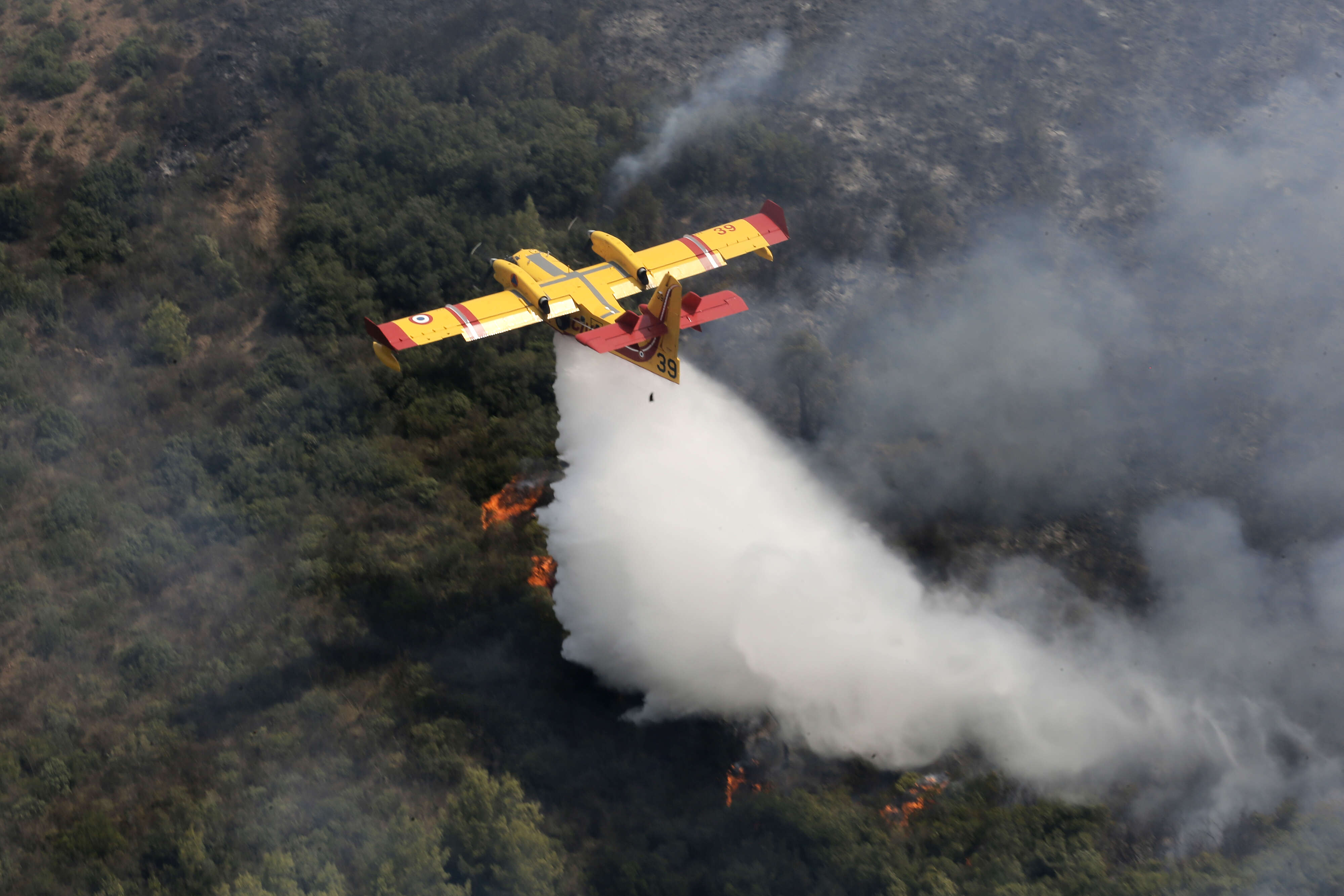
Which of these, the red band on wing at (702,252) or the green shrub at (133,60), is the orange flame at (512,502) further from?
the green shrub at (133,60)

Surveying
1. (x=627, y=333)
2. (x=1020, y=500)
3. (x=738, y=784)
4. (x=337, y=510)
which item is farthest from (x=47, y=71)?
(x=1020, y=500)

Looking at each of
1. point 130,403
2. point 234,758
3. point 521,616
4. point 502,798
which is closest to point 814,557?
point 521,616

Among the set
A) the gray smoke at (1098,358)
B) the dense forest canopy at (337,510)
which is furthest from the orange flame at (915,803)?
the gray smoke at (1098,358)

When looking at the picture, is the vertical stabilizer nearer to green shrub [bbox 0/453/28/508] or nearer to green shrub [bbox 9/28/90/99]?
green shrub [bbox 0/453/28/508]

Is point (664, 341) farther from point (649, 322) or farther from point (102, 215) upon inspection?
point (102, 215)

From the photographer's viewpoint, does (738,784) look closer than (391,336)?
Yes

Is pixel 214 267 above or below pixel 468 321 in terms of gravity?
below

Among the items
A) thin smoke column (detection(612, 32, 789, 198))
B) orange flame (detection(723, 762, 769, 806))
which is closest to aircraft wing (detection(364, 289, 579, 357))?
thin smoke column (detection(612, 32, 789, 198))
